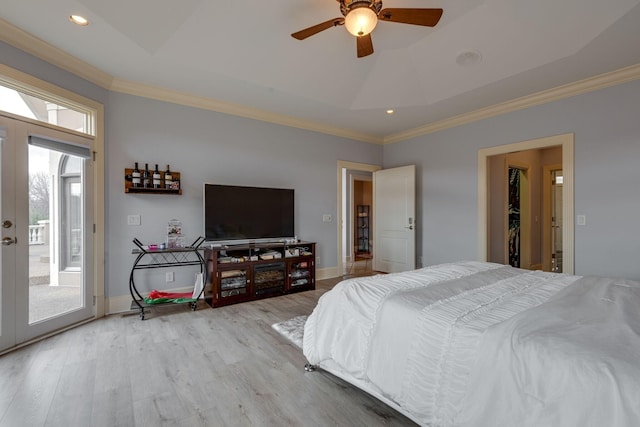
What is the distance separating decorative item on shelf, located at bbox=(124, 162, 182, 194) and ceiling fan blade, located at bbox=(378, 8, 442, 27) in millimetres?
2771

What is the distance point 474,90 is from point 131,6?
3.54 m

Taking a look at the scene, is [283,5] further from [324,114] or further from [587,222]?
[587,222]

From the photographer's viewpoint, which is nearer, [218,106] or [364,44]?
[364,44]

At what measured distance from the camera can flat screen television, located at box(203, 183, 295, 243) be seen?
142 inches

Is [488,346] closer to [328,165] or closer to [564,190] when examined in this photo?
[564,190]

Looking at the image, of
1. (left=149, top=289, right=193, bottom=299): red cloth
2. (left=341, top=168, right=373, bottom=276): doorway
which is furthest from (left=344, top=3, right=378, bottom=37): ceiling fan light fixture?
(left=341, top=168, right=373, bottom=276): doorway

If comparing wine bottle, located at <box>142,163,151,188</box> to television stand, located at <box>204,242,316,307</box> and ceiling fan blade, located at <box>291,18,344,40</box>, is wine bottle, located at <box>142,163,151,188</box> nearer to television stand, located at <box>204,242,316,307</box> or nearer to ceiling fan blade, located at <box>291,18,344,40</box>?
television stand, located at <box>204,242,316,307</box>

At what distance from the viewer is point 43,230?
2.66 metres

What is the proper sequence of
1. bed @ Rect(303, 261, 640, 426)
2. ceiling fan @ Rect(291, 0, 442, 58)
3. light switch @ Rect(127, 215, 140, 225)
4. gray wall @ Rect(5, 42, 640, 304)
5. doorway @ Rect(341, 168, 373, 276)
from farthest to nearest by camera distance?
1. doorway @ Rect(341, 168, 373, 276)
2. light switch @ Rect(127, 215, 140, 225)
3. gray wall @ Rect(5, 42, 640, 304)
4. ceiling fan @ Rect(291, 0, 442, 58)
5. bed @ Rect(303, 261, 640, 426)

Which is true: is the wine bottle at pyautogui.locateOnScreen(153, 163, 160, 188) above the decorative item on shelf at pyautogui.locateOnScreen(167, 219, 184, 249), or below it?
above

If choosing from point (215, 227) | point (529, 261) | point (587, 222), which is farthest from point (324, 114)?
point (529, 261)

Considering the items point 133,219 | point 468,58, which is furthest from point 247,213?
point 468,58

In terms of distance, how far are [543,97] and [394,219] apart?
2.63 m

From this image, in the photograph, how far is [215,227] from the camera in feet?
11.9
